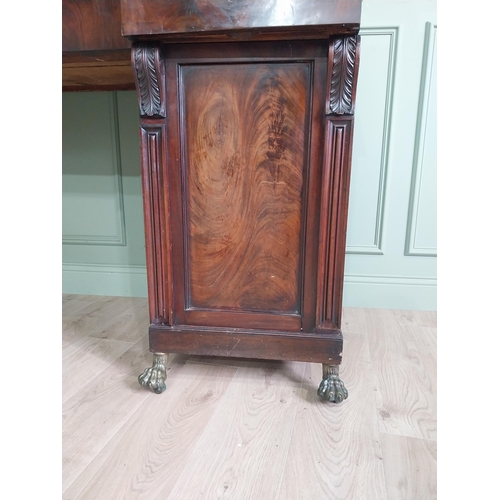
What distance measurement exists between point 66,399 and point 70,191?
91cm

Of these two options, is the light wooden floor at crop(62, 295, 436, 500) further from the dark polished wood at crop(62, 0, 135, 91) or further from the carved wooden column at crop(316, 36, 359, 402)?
the dark polished wood at crop(62, 0, 135, 91)

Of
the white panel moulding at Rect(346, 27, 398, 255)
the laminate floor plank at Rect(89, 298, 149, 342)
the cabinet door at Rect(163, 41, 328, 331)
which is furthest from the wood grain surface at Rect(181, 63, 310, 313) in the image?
the white panel moulding at Rect(346, 27, 398, 255)

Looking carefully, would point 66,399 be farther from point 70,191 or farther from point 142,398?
point 70,191

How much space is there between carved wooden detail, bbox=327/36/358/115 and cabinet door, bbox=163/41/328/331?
0.08 feet

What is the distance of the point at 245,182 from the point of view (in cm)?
77

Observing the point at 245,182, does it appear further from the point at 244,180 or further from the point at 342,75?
the point at 342,75

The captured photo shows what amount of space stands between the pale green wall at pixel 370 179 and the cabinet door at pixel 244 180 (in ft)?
1.97

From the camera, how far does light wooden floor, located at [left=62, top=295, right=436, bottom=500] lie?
0.58 m

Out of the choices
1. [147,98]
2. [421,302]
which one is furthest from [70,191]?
[421,302]

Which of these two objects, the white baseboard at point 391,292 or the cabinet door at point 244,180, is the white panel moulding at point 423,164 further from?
the cabinet door at point 244,180

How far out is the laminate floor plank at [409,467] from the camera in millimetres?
573

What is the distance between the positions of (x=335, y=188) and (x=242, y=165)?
197 millimetres

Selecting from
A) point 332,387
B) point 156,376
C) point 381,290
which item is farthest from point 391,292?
point 156,376

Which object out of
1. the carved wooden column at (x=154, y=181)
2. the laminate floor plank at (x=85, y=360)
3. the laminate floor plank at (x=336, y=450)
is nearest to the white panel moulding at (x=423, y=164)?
the laminate floor plank at (x=336, y=450)
